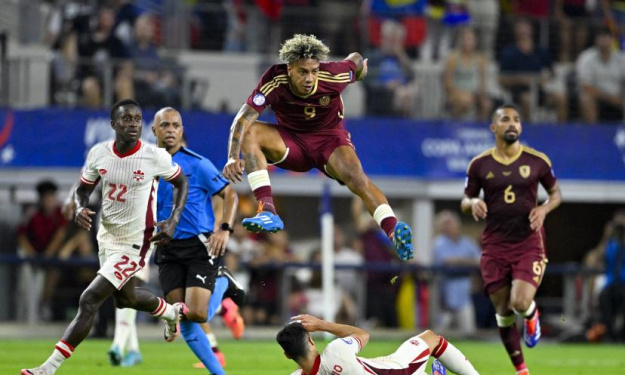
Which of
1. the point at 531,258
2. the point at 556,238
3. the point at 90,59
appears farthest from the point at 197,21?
the point at 531,258

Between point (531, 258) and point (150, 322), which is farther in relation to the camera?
point (150, 322)

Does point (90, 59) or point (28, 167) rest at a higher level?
point (90, 59)

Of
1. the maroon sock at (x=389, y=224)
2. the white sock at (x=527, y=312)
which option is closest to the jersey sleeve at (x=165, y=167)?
the maroon sock at (x=389, y=224)

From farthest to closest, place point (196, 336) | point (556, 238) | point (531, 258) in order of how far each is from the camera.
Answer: point (556, 238) < point (531, 258) < point (196, 336)

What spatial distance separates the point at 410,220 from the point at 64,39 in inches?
262

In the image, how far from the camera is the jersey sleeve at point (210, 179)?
39.7 ft

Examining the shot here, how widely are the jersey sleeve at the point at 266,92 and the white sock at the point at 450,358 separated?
2.57 m

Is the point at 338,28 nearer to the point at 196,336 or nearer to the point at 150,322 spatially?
the point at 150,322

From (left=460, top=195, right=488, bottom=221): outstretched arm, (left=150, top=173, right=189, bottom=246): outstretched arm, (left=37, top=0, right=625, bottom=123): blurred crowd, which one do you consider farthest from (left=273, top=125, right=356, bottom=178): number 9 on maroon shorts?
(left=37, top=0, right=625, bottom=123): blurred crowd

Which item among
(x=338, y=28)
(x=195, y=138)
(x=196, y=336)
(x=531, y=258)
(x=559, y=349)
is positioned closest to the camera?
(x=196, y=336)

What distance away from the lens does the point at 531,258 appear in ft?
42.1

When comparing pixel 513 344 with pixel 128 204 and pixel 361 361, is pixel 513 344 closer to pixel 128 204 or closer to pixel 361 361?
pixel 361 361

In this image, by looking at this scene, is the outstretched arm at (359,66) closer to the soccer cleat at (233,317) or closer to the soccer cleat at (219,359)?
the soccer cleat at (233,317)

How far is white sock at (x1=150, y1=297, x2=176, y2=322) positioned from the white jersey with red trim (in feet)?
1.59
